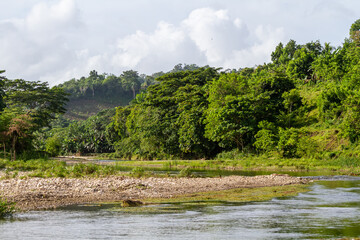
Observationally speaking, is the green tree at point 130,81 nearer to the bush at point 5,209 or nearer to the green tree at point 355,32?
the green tree at point 355,32

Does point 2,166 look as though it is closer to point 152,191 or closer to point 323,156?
point 152,191

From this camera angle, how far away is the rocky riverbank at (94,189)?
21.1 meters

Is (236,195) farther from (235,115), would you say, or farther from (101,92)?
(101,92)

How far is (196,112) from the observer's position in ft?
217

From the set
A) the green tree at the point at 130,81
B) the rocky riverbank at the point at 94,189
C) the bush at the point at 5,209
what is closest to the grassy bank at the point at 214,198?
the rocky riverbank at the point at 94,189

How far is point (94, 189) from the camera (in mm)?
24609

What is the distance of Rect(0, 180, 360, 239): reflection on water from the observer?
14.4 metres

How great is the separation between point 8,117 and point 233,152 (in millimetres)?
30341

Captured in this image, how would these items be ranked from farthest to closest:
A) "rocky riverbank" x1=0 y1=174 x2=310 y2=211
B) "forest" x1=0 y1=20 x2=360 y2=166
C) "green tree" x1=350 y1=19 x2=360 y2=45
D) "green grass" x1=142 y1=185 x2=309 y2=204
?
"green tree" x1=350 y1=19 x2=360 y2=45
"forest" x1=0 y1=20 x2=360 y2=166
"green grass" x1=142 y1=185 x2=309 y2=204
"rocky riverbank" x1=0 y1=174 x2=310 y2=211

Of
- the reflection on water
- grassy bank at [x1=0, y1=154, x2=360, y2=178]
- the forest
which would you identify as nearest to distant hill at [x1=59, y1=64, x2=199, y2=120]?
the forest

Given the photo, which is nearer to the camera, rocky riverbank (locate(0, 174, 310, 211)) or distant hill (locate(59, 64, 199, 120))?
rocky riverbank (locate(0, 174, 310, 211))

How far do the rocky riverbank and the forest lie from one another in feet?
66.0

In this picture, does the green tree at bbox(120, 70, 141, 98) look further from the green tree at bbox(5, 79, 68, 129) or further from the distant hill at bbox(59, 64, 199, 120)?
the green tree at bbox(5, 79, 68, 129)

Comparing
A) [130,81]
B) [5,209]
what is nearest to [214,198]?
[5,209]
